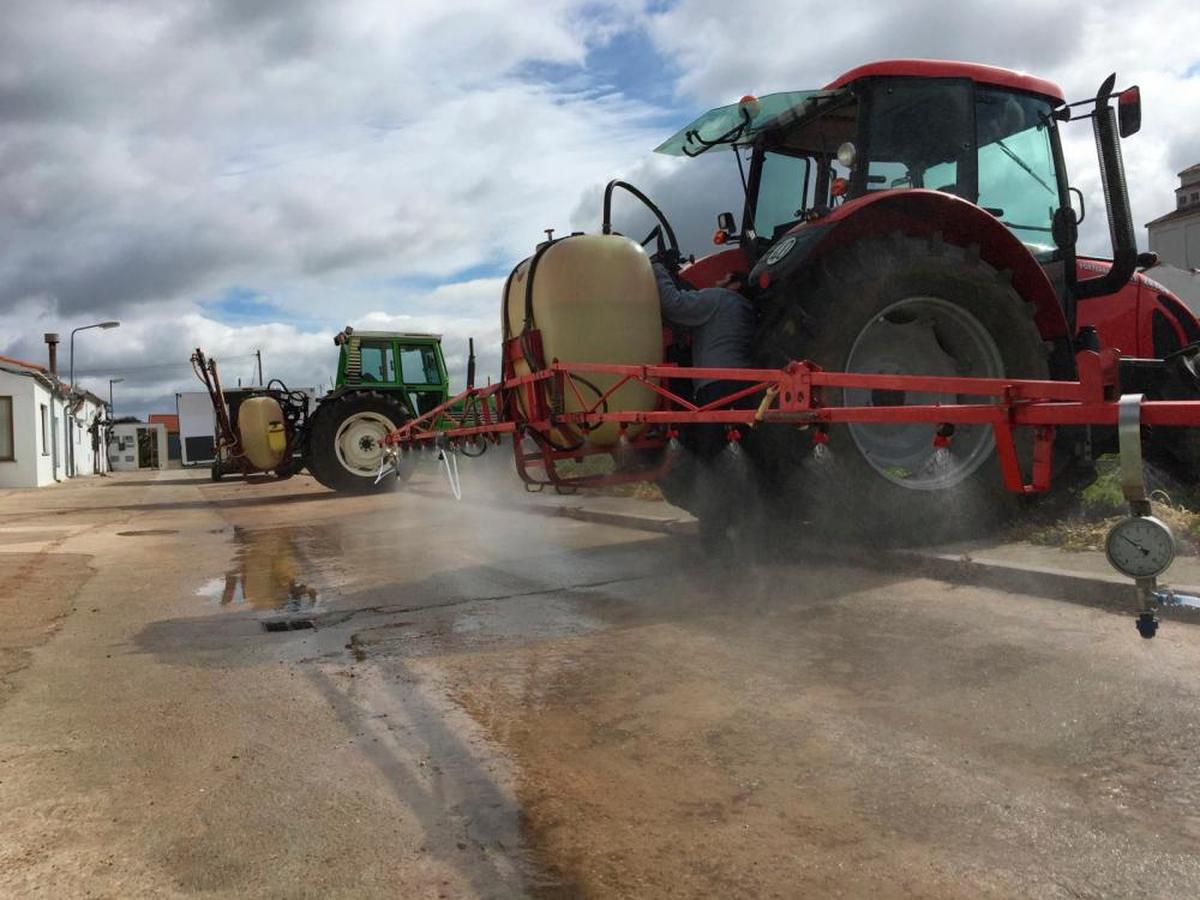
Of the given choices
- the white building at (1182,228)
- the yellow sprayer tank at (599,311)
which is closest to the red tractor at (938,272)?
the yellow sprayer tank at (599,311)

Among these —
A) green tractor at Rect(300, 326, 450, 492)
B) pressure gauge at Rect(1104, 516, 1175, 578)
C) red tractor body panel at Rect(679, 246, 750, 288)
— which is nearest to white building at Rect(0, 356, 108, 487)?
green tractor at Rect(300, 326, 450, 492)

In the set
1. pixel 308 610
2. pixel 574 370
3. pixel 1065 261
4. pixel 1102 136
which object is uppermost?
pixel 1102 136

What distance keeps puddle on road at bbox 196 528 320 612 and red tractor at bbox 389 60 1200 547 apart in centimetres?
152

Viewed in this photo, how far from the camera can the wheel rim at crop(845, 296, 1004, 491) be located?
15.7 feet

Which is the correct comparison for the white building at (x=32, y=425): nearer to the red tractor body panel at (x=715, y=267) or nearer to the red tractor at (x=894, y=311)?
the red tractor at (x=894, y=311)

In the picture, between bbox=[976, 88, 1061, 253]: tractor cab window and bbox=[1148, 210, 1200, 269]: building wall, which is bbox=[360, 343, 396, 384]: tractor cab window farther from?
bbox=[1148, 210, 1200, 269]: building wall

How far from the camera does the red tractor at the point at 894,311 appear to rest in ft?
15.0

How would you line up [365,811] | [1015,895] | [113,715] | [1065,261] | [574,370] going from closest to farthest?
[1015,895] < [365,811] < [113,715] < [574,370] < [1065,261]

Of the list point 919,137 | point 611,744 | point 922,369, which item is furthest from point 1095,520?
point 611,744

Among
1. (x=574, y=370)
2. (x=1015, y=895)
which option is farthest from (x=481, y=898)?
(x=574, y=370)

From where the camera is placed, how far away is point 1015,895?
1822 mm

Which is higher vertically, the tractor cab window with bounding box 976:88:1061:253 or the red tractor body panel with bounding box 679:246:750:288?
the tractor cab window with bounding box 976:88:1061:253

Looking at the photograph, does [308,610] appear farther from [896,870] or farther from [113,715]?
[896,870]

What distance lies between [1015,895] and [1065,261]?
169 inches
